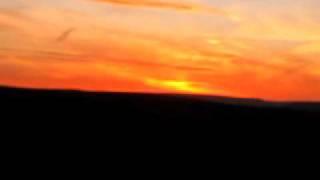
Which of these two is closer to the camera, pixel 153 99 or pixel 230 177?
pixel 230 177

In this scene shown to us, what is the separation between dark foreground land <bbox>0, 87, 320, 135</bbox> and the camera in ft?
43.6

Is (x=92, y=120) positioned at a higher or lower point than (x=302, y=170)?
higher

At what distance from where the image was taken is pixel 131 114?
1452 centimetres

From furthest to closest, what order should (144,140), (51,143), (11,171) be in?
(144,140), (51,143), (11,171)

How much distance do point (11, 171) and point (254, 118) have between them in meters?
7.63

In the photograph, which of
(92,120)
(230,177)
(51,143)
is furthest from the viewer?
(92,120)

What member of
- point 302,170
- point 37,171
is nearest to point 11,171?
point 37,171

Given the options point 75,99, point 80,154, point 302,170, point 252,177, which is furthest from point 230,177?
point 75,99

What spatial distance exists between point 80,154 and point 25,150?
101 cm

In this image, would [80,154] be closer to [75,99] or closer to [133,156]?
[133,156]

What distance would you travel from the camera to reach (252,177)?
11.2 meters

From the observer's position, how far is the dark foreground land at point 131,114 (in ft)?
43.6

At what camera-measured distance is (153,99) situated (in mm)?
18109

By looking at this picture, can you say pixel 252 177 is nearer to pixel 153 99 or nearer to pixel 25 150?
pixel 25 150
